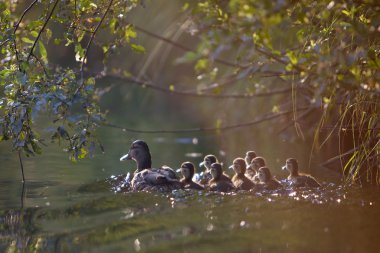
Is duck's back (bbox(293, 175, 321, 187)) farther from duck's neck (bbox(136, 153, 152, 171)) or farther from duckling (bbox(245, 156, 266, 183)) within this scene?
duck's neck (bbox(136, 153, 152, 171))

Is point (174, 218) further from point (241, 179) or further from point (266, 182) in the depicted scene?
point (241, 179)

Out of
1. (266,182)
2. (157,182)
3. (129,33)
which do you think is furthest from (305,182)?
(129,33)

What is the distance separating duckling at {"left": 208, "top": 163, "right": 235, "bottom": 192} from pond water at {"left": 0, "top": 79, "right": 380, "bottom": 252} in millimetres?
283

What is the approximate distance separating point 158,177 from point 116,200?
2.49 feet

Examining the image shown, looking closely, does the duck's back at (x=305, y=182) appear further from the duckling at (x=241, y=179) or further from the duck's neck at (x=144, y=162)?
the duck's neck at (x=144, y=162)

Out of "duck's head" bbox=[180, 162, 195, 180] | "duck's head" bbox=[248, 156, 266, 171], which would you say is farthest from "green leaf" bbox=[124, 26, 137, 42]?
"duck's head" bbox=[248, 156, 266, 171]

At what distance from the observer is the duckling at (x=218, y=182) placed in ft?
25.4

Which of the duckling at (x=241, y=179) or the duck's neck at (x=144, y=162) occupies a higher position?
the duck's neck at (x=144, y=162)

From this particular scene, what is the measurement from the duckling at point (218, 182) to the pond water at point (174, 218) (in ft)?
0.93

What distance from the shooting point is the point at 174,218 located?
6.05 m

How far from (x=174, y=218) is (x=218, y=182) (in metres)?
1.93

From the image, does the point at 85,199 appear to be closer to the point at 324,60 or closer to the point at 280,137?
the point at 324,60

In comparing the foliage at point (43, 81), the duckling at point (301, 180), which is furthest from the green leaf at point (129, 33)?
the duckling at point (301, 180)

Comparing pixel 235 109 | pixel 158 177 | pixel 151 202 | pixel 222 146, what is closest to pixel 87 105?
pixel 151 202
